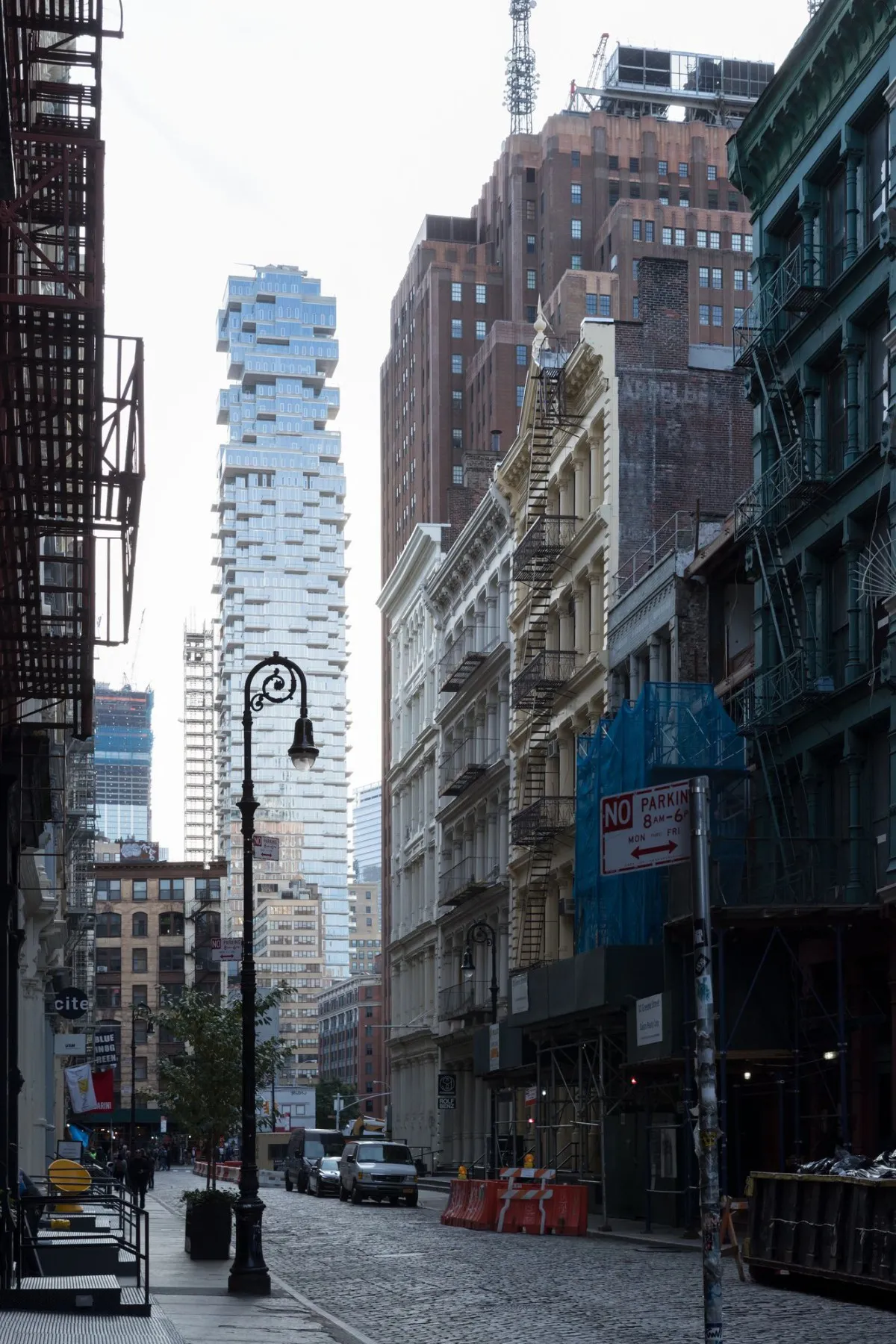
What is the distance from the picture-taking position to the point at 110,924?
6122 inches

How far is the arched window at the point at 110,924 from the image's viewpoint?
507ft

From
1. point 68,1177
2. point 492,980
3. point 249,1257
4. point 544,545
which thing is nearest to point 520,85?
point 544,545

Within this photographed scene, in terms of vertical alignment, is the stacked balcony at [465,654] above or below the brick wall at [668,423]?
below

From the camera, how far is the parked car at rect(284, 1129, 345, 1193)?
74688mm

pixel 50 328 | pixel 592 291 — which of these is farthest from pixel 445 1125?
pixel 592 291

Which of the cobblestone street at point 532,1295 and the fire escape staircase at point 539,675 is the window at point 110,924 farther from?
the cobblestone street at point 532,1295

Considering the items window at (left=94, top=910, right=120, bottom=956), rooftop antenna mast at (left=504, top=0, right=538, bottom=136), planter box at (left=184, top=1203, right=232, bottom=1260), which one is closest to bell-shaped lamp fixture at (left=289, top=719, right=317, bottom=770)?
planter box at (left=184, top=1203, right=232, bottom=1260)

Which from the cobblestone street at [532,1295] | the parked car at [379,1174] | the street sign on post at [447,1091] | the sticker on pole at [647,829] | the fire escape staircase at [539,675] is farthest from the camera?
the fire escape staircase at [539,675]

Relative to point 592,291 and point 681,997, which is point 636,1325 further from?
point 592,291

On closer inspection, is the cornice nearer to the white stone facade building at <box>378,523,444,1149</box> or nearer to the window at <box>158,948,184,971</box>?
the white stone facade building at <box>378,523,444,1149</box>

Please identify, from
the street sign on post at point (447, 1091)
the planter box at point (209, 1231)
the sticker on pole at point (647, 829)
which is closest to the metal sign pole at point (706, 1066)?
the sticker on pole at point (647, 829)

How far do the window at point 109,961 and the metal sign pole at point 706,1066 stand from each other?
5788 inches

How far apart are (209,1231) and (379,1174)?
88.7 feet

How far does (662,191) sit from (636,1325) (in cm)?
14200
